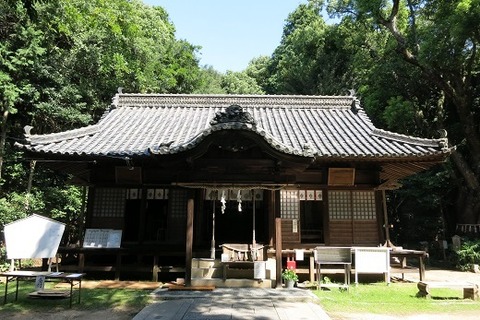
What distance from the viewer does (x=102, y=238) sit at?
11680mm

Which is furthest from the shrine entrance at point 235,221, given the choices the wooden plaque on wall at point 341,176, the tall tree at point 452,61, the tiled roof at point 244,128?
the tall tree at point 452,61

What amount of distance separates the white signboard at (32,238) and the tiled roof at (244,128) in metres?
2.64

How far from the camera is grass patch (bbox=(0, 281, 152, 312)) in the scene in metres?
7.83

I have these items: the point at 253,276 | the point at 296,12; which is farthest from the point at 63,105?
the point at 296,12

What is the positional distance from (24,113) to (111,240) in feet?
42.9

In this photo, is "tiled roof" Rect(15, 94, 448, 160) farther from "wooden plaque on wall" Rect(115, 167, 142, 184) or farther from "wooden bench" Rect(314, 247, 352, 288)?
"wooden bench" Rect(314, 247, 352, 288)

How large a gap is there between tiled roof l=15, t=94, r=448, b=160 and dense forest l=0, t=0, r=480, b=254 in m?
5.72

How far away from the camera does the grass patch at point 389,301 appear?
793 cm

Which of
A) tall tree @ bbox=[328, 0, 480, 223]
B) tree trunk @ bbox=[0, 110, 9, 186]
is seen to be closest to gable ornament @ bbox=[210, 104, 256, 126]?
tall tree @ bbox=[328, 0, 480, 223]

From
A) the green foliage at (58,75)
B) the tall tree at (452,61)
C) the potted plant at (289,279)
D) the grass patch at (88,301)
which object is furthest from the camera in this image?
the green foliage at (58,75)

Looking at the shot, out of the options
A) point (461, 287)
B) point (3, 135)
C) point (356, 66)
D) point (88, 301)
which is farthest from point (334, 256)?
point (356, 66)

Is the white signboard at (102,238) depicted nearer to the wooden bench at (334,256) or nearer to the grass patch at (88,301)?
the grass patch at (88,301)

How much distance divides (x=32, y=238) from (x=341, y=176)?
935 centimetres

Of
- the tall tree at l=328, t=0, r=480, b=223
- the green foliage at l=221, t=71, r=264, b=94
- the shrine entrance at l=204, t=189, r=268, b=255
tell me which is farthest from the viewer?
the green foliage at l=221, t=71, r=264, b=94
